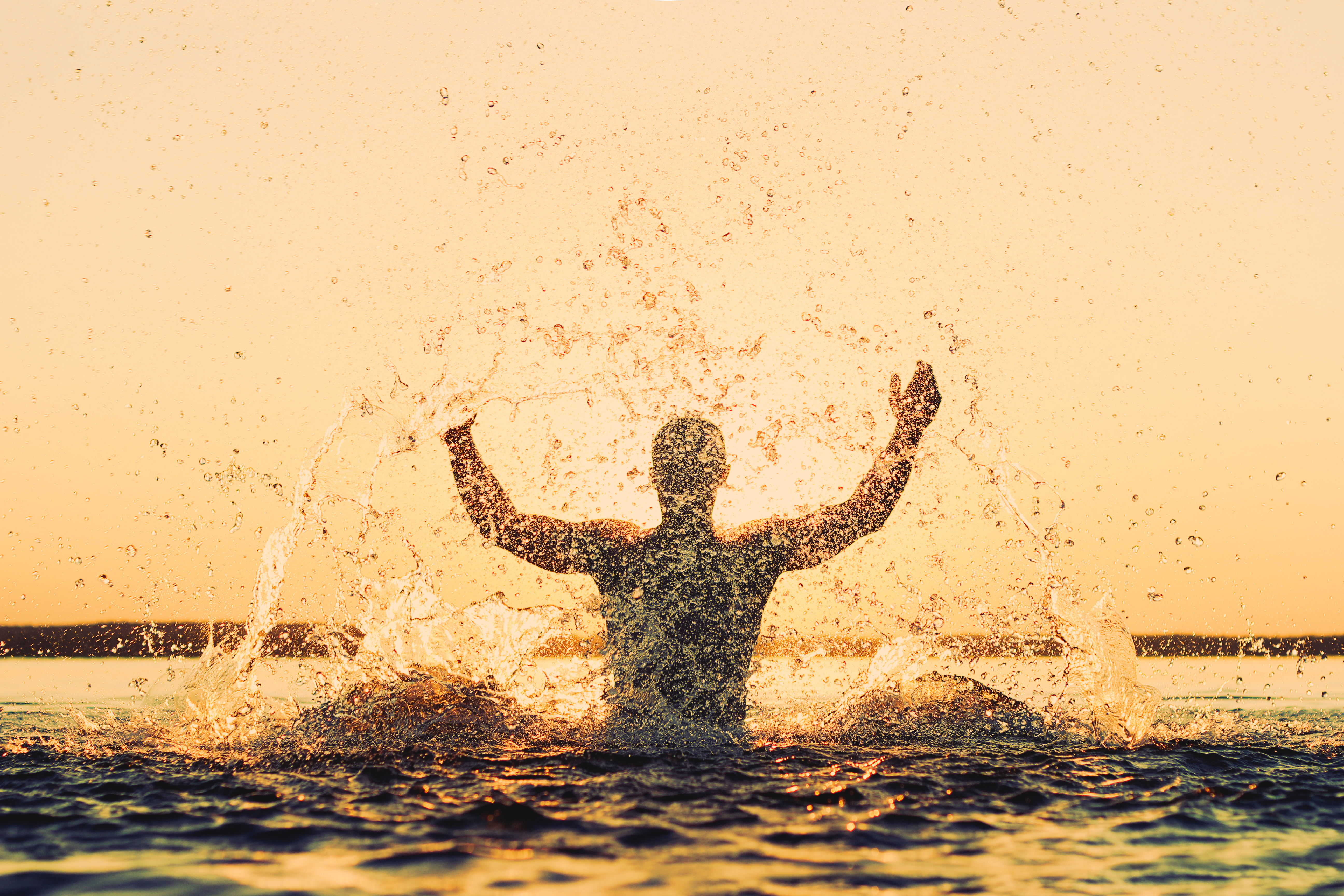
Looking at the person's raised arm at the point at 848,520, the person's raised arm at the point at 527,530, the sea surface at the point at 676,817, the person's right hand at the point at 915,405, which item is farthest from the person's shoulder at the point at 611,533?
the person's right hand at the point at 915,405

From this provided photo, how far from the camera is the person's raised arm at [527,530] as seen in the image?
6188mm

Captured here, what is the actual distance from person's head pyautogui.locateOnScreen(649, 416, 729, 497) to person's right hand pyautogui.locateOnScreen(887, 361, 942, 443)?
132 centimetres

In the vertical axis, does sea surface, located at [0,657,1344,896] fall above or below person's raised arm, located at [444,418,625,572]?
below

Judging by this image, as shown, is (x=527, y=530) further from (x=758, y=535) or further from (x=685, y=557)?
(x=758, y=535)

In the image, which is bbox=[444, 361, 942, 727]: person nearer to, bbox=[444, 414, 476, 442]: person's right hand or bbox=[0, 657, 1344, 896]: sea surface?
bbox=[444, 414, 476, 442]: person's right hand

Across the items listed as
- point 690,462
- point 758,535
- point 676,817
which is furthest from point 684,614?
point 676,817

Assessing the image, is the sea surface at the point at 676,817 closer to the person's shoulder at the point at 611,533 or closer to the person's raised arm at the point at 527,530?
the person's raised arm at the point at 527,530

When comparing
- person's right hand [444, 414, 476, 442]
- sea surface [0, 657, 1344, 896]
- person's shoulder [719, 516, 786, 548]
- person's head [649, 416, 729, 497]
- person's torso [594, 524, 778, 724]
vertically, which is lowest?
sea surface [0, 657, 1344, 896]

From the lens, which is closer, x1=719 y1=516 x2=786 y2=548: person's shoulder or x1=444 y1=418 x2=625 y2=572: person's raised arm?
x1=444 y1=418 x2=625 y2=572: person's raised arm

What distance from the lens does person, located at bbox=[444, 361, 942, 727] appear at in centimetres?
627

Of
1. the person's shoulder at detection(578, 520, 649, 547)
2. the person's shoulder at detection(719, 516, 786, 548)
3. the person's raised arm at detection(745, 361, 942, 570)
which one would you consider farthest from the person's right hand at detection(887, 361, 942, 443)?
the person's shoulder at detection(578, 520, 649, 547)

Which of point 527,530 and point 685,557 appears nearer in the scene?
point 527,530

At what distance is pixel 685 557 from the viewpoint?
6.32 m

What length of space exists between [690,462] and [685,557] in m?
0.67
